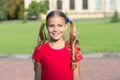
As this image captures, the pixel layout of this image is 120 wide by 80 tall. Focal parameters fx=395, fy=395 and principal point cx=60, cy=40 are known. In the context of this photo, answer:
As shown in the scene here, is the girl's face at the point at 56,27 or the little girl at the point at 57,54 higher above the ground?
the girl's face at the point at 56,27

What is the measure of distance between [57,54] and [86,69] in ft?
22.2

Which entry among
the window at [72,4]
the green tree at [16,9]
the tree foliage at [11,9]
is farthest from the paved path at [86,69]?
the window at [72,4]

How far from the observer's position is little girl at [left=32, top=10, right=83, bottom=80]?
10.4 ft

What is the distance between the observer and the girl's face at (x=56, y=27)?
3.19m

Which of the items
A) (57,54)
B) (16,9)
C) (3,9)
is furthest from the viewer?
(16,9)

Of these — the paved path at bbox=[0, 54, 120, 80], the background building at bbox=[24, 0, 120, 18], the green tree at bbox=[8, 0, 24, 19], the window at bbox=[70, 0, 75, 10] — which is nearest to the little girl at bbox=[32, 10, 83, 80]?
the paved path at bbox=[0, 54, 120, 80]

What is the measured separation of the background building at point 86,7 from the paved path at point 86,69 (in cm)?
4690

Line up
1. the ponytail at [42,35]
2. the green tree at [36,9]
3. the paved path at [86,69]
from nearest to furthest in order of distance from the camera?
1. the ponytail at [42,35]
2. the paved path at [86,69]
3. the green tree at [36,9]

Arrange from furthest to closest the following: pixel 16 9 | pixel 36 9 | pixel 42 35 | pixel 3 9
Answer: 1. pixel 16 9
2. pixel 36 9
3. pixel 3 9
4. pixel 42 35

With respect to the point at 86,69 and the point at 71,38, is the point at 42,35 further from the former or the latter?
the point at 86,69

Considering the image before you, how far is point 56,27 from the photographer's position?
10.5 feet

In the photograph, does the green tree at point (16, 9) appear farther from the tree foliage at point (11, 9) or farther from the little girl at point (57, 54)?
the little girl at point (57, 54)

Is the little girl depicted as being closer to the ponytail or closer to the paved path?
the ponytail

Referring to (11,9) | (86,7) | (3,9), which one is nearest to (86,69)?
(3,9)
